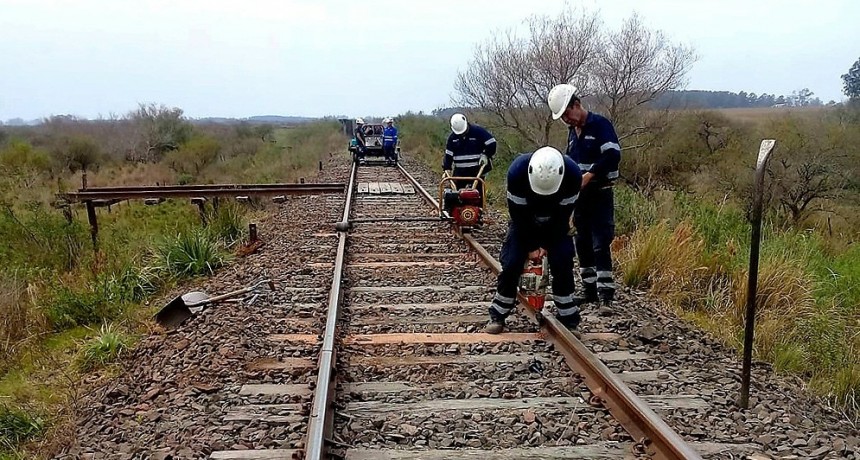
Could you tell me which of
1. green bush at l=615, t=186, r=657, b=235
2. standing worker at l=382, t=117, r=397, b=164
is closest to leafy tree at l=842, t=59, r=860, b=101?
standing worker at l=382, t=117, r=397, b=164

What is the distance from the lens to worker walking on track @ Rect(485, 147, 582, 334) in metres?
4.59

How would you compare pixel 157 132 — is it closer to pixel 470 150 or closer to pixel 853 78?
pixel 470 150

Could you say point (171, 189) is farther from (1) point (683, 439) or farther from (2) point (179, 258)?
(1) point (683, 439)

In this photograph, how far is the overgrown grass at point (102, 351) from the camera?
5.25 m

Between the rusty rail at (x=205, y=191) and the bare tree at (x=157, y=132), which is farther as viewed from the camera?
the bare tree at (x=157, y=132)

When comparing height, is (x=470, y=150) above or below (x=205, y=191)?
above

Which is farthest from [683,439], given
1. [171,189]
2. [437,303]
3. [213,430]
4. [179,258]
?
[171,189]

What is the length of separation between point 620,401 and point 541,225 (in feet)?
5.09

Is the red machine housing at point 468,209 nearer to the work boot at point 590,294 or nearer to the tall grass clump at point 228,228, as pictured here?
the work boot at point 590,294

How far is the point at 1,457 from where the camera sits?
3.81 metres

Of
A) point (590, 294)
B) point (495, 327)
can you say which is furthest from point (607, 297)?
point (495, 327)

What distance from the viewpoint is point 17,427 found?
13.9ft

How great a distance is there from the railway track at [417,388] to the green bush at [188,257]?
7.28ft

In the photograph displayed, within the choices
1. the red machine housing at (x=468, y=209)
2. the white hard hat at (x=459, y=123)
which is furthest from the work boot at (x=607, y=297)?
the white hard hat at (x=459, y=123)
